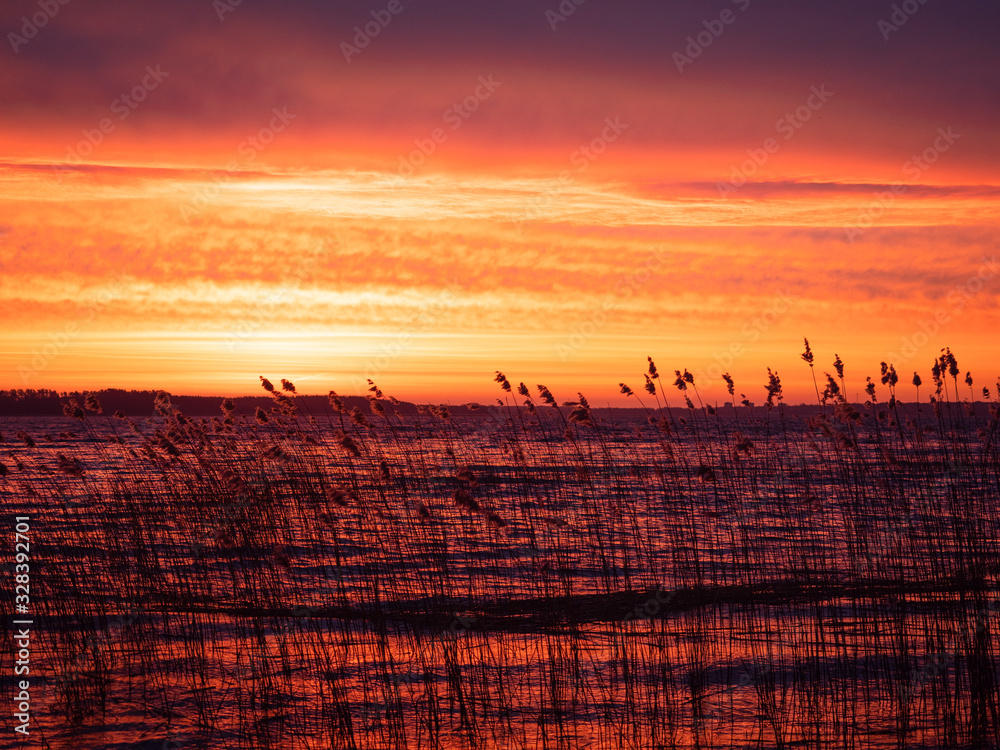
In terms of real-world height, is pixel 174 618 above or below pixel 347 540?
below

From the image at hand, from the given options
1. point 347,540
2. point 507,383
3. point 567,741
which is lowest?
point 567,741

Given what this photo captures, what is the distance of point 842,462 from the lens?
12.6 meters

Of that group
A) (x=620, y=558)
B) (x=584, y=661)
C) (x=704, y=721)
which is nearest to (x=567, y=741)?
(x=704, y=721)

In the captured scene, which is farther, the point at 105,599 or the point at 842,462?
the point at 842,462

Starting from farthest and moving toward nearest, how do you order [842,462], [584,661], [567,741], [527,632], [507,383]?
[507,383], [842,462], [527,632], [584,661], [567,741]

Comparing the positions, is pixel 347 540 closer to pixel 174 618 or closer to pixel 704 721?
pixel 174 618

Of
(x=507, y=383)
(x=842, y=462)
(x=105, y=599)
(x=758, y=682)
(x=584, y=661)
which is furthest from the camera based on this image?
(x=507, y=383)

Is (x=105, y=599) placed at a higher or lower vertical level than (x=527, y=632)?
higher

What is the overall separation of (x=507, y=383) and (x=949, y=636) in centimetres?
762

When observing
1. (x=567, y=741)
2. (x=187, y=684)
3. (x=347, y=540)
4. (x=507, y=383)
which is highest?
(x=507, y=383)

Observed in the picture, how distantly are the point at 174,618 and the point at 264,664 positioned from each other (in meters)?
2.25

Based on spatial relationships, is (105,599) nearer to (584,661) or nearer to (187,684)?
(187,684)

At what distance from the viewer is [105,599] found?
9578mm

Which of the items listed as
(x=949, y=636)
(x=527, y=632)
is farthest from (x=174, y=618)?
(x=949, y=636)
